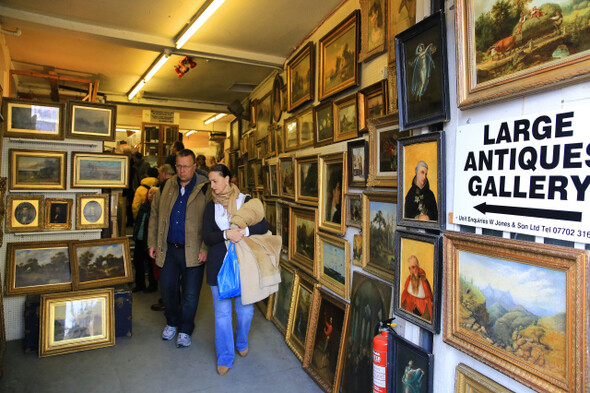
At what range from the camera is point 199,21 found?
134 inches

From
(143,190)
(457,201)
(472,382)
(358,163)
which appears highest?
(358,163)

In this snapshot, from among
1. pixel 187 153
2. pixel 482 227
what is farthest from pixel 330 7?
pixel 482 227

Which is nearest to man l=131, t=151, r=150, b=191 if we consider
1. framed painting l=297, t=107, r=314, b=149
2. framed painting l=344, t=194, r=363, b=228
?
framed painting l=297, t=107, r=314, b=149

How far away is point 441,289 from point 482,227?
1.28 ft

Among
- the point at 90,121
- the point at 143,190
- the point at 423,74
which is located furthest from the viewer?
the point at 143,190

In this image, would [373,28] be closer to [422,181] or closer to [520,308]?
[422,181]

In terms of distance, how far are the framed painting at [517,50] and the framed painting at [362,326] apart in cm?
137

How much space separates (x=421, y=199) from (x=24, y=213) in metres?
3.65

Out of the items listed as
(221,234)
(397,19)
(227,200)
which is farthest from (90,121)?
(397,19)

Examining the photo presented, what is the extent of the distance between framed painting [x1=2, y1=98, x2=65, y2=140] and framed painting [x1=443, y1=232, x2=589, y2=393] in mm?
3779

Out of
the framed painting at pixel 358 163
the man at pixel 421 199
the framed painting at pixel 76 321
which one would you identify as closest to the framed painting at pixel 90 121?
the framed painting at pixel 76 321

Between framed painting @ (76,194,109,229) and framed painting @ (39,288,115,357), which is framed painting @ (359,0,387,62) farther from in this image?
framed painting @ (39,288,115,357)

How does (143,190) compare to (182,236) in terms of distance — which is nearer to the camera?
(182,236)

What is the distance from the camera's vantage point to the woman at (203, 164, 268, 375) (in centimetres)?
302
